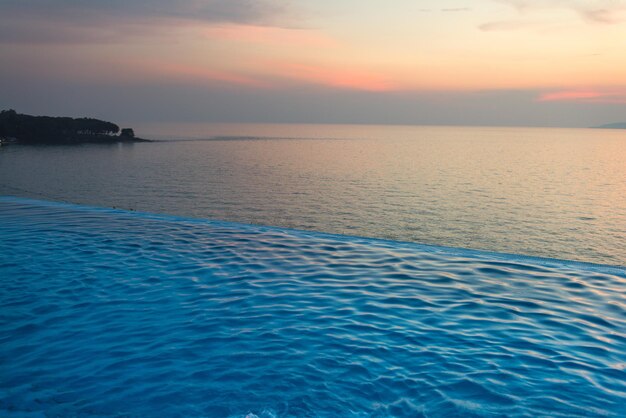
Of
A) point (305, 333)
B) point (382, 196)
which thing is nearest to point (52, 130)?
point (382, 196)

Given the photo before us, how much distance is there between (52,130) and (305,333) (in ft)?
365

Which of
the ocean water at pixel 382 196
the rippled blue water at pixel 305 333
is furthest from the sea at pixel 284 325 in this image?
the ocean water at pixel 382 196

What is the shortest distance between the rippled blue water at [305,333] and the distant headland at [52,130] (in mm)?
99063

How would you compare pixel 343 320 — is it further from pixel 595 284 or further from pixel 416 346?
pixel 595 284

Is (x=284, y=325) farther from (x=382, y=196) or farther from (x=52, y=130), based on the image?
(x=52, y=130)

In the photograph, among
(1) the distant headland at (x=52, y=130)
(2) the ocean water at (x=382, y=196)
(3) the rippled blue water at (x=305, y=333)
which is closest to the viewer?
(3) the rippled blue water at (x=305, y=333)

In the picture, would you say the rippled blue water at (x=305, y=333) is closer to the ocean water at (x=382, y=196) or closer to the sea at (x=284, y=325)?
the sea at (x=284, y=325)

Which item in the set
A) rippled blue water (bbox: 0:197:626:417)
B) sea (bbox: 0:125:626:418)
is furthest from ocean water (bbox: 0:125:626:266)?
rippled blue water (bbox: 0:197:626:417)

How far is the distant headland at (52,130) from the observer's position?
323ft

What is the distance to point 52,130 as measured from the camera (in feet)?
341

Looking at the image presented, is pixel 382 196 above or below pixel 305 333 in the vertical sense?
below

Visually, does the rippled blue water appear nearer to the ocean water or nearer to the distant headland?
the ocean water

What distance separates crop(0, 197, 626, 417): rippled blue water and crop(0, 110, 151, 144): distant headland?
99.1m

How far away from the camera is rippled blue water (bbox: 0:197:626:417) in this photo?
19.8 feet
